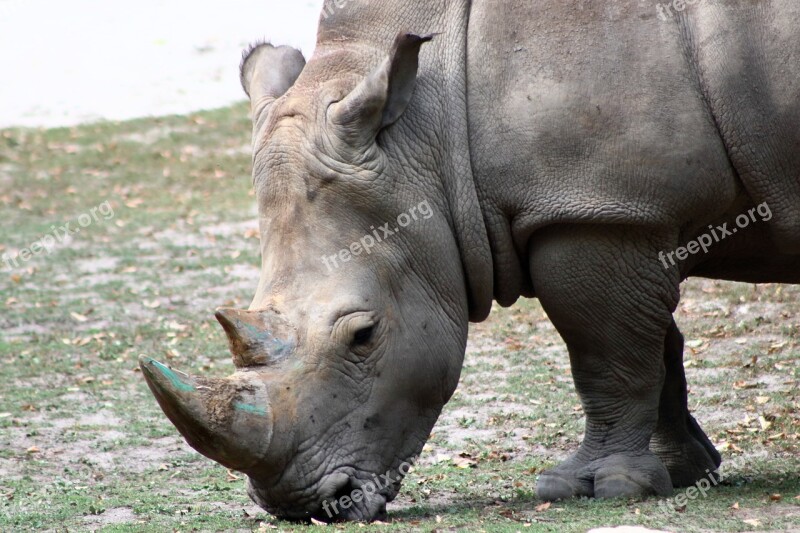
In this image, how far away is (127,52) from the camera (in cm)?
2473

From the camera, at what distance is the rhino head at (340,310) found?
16.3ft

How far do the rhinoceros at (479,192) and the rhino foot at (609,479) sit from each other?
0.07m

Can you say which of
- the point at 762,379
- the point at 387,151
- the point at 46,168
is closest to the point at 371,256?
the point at 387,151

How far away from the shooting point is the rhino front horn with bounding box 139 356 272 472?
4.69 m

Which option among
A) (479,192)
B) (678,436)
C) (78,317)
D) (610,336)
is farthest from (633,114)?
(78,317)

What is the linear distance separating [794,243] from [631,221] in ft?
2.69

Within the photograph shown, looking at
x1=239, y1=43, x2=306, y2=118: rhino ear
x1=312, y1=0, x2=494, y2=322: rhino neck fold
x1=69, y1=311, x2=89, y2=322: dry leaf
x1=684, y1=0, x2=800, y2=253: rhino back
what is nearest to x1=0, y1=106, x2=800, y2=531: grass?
x1=69, y1=311, x2=89, y2=322: dry leaf

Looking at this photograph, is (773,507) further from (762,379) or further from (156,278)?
(156,278)

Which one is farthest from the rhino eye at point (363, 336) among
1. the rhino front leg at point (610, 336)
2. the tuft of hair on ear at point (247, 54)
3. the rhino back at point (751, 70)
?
the rhino back at point (751, 70)

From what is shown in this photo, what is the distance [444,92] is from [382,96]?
0.41 m

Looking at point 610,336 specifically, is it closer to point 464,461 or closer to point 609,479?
point 609,479

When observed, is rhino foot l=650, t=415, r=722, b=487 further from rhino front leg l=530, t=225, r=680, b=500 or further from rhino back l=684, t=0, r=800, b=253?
rhino back l=684, t=0, r=800, b=253

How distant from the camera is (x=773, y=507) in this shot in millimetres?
5340

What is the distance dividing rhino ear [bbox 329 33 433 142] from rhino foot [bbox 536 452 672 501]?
1866 mm
